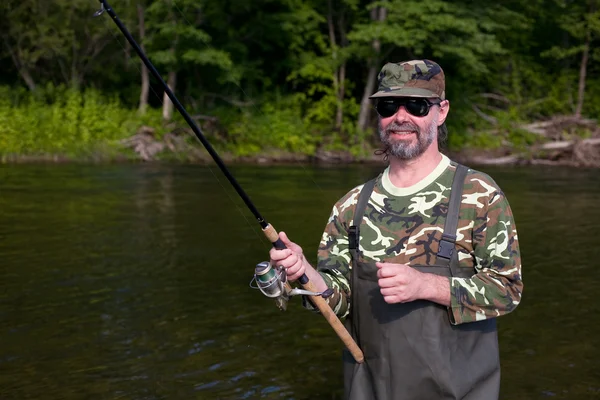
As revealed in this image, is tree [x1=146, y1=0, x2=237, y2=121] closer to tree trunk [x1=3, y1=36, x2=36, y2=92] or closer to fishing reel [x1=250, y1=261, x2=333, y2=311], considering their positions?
tree trunk [x1=3, y1=36, x2=36, y2=92]

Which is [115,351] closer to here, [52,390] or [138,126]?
[52,390]

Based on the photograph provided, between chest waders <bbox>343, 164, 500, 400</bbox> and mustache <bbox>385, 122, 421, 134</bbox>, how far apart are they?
21cm

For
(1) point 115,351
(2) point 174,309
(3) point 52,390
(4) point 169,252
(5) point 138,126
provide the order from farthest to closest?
(5) point 138,126
(4) point 169,252
(2) point 174,309
(1) point 115,351
(3) point 52,390

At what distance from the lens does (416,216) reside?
2.97 metres

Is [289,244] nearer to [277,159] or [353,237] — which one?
[353,237]

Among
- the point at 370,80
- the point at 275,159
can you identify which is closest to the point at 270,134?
the point at 275,159

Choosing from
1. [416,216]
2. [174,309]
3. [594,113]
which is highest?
[416,216]

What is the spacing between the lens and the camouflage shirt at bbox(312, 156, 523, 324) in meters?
2.91

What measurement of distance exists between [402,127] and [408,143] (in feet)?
0.21

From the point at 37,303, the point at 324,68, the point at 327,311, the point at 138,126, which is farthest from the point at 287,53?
the point at 327,311

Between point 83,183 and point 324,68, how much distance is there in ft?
47.2

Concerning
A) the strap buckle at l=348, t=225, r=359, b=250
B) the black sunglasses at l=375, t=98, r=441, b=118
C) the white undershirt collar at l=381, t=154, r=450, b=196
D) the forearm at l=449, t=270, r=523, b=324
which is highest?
the black sunglasses at l=375, t=98, r=441, b=118

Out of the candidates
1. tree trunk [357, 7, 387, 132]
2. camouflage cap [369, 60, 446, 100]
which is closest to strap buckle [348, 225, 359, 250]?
camouflage cap [369, 60, 446, 100]

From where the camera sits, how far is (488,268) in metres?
2.94
